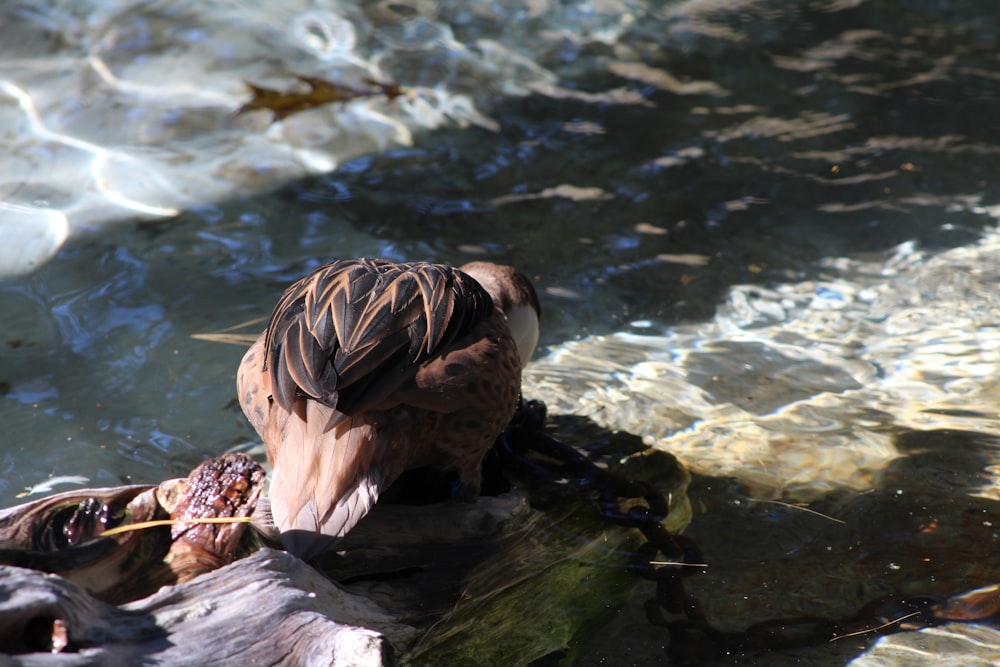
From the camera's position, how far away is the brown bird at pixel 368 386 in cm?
250

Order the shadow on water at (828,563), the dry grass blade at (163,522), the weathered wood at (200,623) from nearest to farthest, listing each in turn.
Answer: the weathered wood at (200,623)
the dry grass blade at (163,522)
the shadow on water at (828,563)

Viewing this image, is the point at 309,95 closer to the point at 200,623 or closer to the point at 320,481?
the point at 320,481

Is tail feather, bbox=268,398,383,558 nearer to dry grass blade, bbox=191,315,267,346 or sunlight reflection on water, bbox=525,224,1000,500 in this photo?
sunlight reflection on water, bbox=525,224,1000,500

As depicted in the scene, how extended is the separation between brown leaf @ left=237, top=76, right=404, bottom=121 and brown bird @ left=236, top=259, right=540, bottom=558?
3540 millimetres

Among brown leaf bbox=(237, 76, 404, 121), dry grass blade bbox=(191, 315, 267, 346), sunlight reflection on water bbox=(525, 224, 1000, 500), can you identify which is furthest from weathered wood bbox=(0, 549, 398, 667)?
brown leaf bbox=(237, 76, 404, 121)

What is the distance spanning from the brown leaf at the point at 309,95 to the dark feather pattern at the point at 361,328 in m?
3.56

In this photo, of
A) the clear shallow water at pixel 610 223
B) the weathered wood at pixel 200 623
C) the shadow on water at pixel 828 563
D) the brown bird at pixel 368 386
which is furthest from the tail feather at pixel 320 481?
the clear shallow water at pixel 610 223

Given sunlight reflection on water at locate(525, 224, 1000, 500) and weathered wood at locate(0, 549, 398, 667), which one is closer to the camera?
weathered wood at locate(0, 549, 398, 667)

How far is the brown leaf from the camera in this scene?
636 cm

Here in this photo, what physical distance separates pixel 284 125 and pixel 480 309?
3.56 m

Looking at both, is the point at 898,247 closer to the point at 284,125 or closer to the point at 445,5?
the point at 284,125

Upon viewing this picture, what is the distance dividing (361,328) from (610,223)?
9.41 ft

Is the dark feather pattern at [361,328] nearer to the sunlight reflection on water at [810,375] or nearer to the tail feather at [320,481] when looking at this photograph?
the tail feather at [320,481]

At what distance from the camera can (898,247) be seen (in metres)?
5.12
